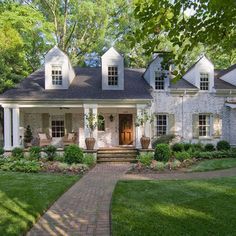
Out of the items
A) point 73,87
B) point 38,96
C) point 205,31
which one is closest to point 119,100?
point 73,87

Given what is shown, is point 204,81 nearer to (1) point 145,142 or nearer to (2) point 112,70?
(2) point 112,70

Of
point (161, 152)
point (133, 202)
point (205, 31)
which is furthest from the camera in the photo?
point (161, 152)

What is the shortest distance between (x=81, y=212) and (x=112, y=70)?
13.6 m

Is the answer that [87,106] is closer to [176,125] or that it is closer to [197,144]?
[176,125]

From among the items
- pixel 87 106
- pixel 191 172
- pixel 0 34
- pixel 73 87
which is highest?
pixel 0 34

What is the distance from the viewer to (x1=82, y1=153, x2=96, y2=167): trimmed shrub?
14.9m

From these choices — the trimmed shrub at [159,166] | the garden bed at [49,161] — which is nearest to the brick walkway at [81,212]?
the garden bed at [49,161]

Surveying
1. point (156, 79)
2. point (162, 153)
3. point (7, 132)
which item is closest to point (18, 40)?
point (7, 132)

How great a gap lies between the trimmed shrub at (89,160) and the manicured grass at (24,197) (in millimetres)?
3097

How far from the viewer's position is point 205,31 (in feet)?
14.2

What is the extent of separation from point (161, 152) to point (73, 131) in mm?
6814

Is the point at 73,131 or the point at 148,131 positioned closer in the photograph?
the point at 148,131

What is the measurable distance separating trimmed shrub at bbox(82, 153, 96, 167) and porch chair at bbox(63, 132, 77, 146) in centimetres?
311

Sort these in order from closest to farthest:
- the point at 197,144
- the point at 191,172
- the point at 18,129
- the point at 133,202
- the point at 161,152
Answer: the point at 133,202 → the point at 191,172 → the point at 161,152 → the point at 18,129 → the point at 197,144
